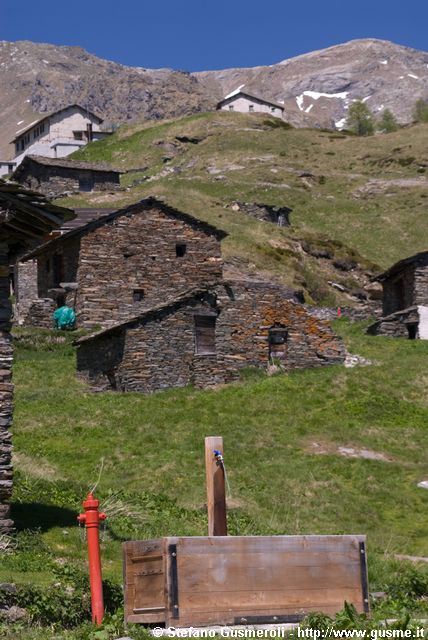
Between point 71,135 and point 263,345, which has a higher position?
point 71,135

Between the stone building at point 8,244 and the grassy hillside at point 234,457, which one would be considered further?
the grassy hillside at point 234,457

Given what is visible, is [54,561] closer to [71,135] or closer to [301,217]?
[301,217]

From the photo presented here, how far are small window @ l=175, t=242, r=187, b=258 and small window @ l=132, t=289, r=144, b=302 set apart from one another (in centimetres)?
270

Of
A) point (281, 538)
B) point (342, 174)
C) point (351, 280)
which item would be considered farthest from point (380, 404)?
point (342, 174)

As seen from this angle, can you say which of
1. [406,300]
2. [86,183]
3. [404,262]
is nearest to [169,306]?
[404,262]

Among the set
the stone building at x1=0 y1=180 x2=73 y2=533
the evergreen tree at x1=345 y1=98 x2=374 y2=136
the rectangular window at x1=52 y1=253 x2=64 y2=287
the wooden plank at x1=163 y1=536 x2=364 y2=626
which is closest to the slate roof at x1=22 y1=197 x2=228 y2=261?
the rectangular window at x1=52 y1=253 x2=64 y2=287

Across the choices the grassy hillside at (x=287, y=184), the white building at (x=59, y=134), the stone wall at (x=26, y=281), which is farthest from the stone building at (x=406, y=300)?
the white building at (x=59, y=134)

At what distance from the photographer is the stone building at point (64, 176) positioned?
7738 cm

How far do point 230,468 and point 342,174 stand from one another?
7694cm

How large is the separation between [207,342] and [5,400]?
1827 centimetres

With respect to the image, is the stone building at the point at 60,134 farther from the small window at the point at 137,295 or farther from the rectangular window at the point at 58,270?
the small window at the point at 137,295

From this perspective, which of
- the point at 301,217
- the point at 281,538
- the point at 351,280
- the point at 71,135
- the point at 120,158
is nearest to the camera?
the point at 281,538

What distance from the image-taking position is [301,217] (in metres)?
81.4

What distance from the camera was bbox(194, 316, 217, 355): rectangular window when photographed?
33.8 m
